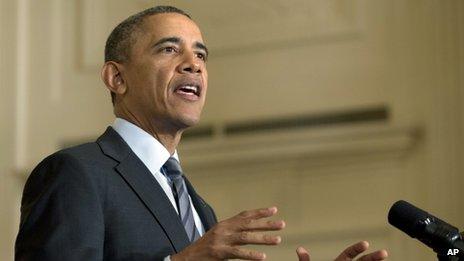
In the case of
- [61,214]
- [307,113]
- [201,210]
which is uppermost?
[61,214]

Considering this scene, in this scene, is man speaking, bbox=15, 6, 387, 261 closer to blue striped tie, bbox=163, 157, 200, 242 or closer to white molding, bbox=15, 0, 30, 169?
blue striped tie, bbox=163, 157, 200, 242

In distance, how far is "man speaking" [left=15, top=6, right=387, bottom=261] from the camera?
6.83ft

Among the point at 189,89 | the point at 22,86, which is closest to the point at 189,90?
the point at 189,89

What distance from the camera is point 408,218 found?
75.2 inches

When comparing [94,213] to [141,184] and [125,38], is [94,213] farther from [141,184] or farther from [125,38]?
[125,38]

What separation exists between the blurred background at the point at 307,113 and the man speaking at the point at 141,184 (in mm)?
1967

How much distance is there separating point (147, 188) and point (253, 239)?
42 cm

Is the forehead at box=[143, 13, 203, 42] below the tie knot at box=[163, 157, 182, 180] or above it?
above

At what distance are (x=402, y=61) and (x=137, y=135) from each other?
228 centimetres

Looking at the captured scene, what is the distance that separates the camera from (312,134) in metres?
4.61

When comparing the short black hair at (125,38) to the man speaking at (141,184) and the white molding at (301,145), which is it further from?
the white molding at (301,145)

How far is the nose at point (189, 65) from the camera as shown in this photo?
255 cm

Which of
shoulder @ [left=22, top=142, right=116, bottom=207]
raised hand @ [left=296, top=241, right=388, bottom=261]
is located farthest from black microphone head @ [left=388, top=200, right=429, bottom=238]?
shoulder @ [left=22, top=142, right=116, bottom=207]

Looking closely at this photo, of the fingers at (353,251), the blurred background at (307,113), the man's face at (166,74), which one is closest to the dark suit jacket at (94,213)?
the man's face at (166,74)
